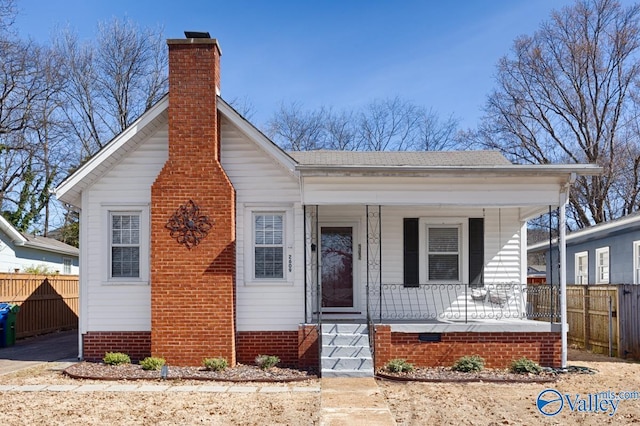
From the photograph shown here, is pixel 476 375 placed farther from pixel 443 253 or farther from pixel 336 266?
pixel 336 266

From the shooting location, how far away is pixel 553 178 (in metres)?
11.5

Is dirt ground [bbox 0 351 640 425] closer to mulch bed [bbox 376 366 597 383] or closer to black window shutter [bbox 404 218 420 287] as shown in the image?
mulch bed [bbox 376 366 597 383]

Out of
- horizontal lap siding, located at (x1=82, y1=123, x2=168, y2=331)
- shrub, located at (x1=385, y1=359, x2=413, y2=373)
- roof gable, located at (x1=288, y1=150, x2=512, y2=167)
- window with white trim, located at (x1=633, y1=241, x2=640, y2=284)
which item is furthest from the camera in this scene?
window with white trim, located at (x1=633, y1=241, x2=640, y2=284)

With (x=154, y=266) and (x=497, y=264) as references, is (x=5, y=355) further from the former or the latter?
(x=497, y=264)

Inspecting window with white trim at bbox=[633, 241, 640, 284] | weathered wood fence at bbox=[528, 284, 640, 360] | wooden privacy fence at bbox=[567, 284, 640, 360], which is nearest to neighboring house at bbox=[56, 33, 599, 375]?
weathered wood fence at bbox=[528, 284, 640, 360]

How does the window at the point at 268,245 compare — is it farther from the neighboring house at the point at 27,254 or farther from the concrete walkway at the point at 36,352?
the neighboring house at the point at 27,254

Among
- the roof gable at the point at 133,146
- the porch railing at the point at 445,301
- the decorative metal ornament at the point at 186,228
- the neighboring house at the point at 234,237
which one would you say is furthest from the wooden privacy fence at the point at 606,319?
the decorative metal ornament at the point at 186,228

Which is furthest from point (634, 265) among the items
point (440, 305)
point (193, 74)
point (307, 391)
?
point (193, 74)

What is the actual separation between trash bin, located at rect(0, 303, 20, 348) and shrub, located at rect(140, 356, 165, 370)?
655cm

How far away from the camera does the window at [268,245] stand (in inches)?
480

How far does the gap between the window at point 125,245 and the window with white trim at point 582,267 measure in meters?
13.8

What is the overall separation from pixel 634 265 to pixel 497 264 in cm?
465

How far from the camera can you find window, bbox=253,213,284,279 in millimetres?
12180

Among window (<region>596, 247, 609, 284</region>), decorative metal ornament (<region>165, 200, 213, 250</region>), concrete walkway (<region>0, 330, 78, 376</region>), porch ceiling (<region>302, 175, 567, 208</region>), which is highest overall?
porch ceiling (<region>302, 175, 567, 208</region>)
